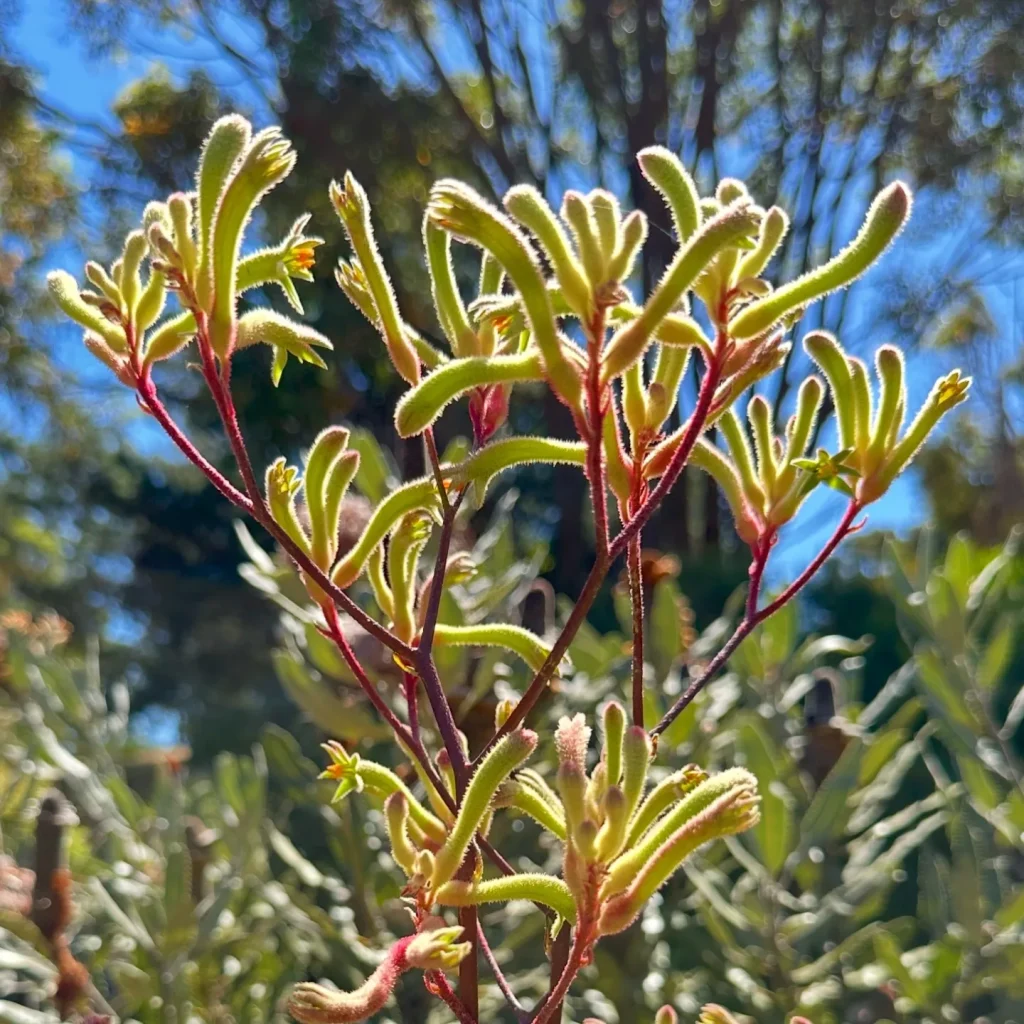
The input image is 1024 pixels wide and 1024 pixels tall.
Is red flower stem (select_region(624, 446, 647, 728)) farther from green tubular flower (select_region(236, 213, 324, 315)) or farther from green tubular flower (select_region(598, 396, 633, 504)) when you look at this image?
green tubular flower (select_region(236, 213, 324, 315))

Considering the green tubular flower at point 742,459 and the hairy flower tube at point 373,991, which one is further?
the green tubular flower at point 742,459

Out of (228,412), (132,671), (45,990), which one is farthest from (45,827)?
(132,671)

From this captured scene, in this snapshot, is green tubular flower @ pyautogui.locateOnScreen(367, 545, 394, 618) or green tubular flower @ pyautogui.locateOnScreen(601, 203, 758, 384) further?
green tubular flower @ pyautogui.locateOnScreen(367, 545, 394, 618)

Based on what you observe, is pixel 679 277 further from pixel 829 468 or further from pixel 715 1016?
pixel 715 1016

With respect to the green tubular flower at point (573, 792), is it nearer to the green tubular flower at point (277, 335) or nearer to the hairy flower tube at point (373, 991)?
the hairy flower tube at point (373, 991)

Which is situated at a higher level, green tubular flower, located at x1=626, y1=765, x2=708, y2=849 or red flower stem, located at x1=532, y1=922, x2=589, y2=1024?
green tubular flower, located at x1=626, y1=765, x2=708, y2=849

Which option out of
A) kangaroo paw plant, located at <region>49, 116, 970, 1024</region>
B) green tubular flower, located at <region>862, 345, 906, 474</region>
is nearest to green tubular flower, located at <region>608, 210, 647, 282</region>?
kangaroo paw plant, located at <region>49, 116, 970, 1024</region>

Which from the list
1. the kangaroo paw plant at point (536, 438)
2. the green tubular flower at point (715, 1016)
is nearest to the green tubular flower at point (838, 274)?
the kangaroo paw plant at point (536, 438)
